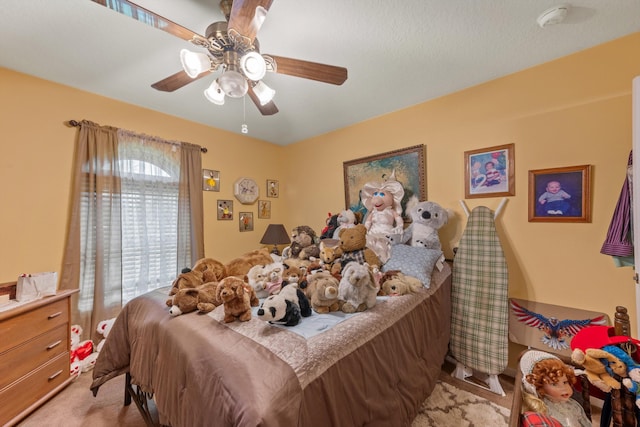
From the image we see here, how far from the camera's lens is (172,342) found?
3.82ft

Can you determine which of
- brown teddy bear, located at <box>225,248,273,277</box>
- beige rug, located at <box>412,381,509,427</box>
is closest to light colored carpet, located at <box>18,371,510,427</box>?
beige rug, located at <box>412,381,509,427</box>

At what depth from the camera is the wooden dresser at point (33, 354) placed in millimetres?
1476

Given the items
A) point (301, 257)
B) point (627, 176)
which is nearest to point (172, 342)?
point (301, 257)

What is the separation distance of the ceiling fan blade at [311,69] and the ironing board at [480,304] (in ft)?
5.09

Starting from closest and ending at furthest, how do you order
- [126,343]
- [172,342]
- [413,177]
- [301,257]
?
[172,342] < [126,343] < [301,257] < [413,177]

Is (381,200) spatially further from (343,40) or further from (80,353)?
(80,353)

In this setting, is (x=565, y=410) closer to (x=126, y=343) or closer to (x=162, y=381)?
(x=162, y=381)

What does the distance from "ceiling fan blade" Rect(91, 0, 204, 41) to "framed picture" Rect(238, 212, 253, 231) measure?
7.85 ft

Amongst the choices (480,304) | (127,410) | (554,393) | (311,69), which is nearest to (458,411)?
(480,304)

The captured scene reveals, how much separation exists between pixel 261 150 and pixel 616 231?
11.9 ft

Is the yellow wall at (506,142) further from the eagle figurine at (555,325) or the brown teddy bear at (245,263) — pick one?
the brown teddy bear at (245,263)

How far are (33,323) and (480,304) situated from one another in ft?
10.8

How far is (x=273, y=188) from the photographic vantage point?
3758mm

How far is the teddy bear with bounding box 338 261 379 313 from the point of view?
137cm
